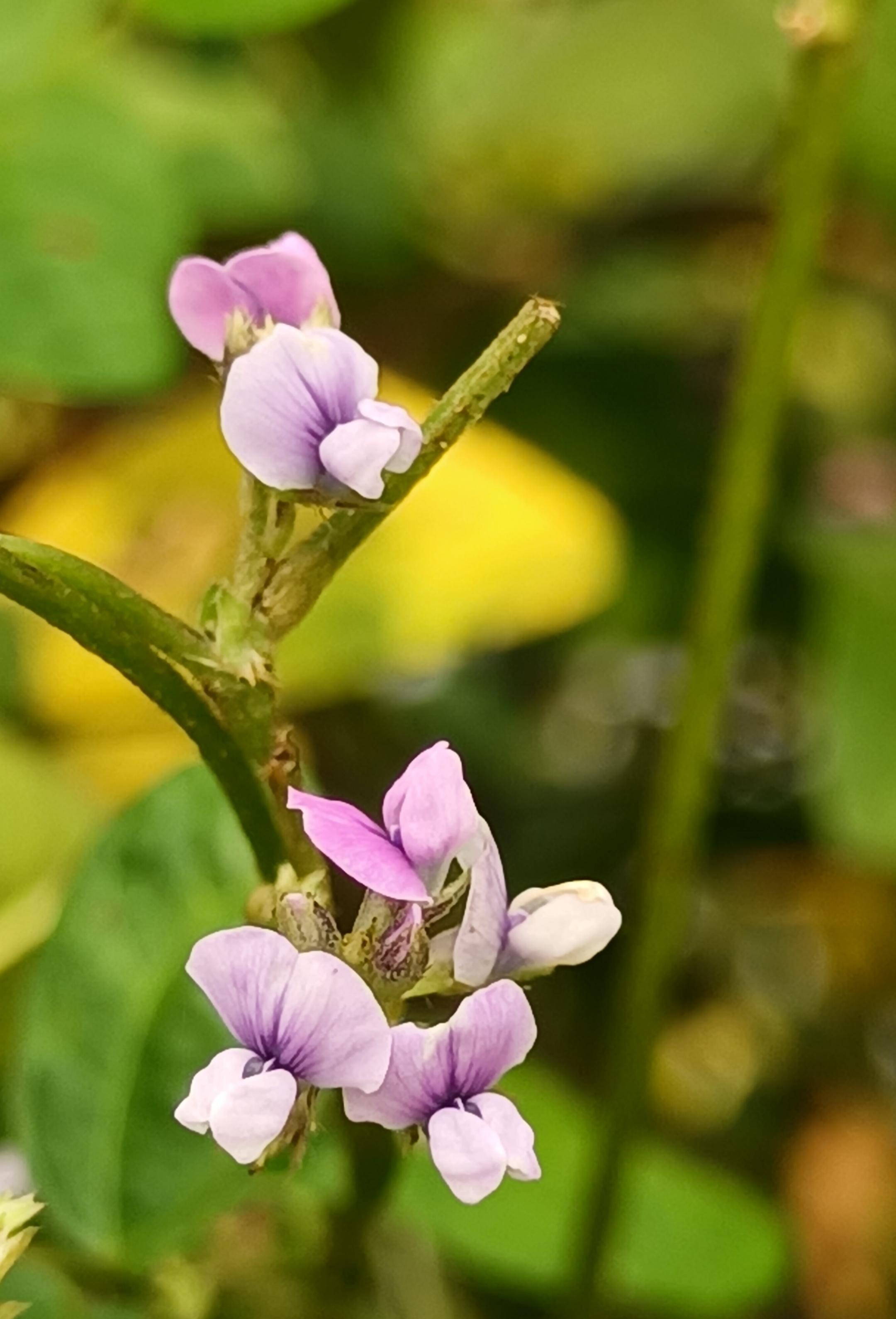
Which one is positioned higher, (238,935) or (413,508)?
(238,935)

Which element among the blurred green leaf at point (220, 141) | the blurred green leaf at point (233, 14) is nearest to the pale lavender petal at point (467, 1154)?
the blurred green leaf at point (233, 14)

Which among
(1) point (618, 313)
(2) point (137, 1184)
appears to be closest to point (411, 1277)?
(2) point (137, 1184)

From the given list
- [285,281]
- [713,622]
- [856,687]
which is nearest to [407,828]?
[285,281]

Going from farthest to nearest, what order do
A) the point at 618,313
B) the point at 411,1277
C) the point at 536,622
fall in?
the point at 618,313 < the point at 536,622 < the point at 411,1277

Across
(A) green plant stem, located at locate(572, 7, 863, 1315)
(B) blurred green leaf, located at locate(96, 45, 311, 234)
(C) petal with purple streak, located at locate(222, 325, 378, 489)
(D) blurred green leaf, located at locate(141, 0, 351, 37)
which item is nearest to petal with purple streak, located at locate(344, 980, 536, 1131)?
(C) petal with purple streak, located at locate(222, 325, 378, 489)

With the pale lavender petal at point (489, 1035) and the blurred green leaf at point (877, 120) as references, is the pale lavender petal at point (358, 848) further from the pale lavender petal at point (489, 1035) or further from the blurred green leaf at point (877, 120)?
the blurred green leaf at point (877, 120)

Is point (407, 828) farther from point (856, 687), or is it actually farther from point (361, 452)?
point (856, 687)

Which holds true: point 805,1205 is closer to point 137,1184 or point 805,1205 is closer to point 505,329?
point 137,1184
